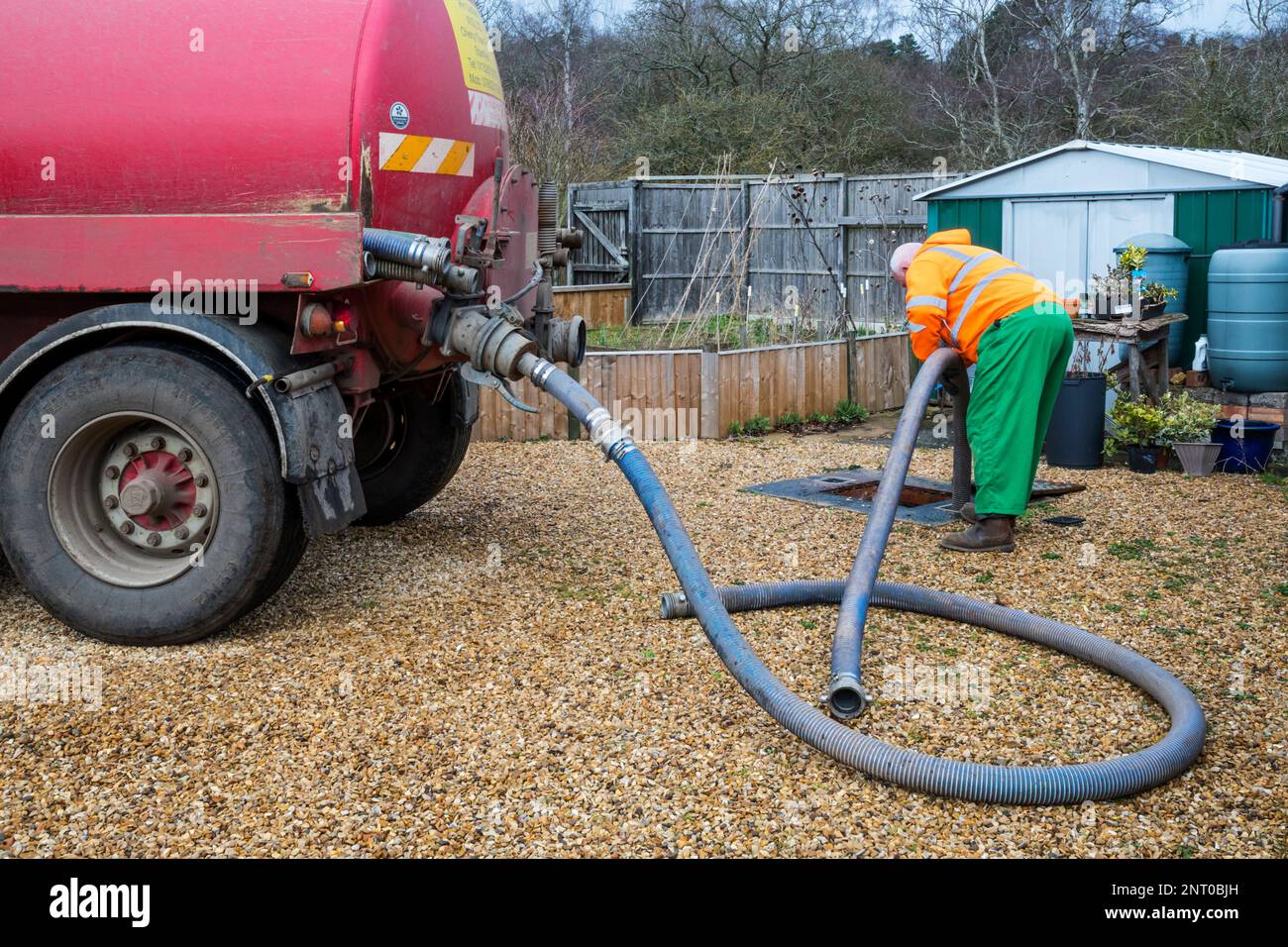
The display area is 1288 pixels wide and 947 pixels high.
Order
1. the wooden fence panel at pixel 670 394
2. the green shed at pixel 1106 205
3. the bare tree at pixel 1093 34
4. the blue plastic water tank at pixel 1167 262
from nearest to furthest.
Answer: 1. the wooden fence panel at pixel 670 394
2. the blue plastic water tank at pixel 1167 262
3. the green shed at pixel 1106 205
4. the bare tree at pixel 1093 34

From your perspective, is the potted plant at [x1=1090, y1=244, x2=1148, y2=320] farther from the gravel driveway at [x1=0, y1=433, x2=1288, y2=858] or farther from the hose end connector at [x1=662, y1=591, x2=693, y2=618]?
the hose end connector at [x1=662, y1=591, x2=693, y2=618]

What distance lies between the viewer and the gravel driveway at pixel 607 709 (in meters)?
3.13

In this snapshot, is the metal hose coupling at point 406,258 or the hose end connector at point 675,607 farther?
the hose end connector at point 675,607

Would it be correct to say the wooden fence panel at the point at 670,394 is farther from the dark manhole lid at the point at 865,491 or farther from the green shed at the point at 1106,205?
the green shed at the point at 1106,205

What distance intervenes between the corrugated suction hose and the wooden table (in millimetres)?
3426

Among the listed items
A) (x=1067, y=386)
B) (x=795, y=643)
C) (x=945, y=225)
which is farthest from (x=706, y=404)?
(x=795, y=643)

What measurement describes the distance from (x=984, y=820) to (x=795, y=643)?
1.46 m

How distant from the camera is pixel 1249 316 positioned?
29.0ft

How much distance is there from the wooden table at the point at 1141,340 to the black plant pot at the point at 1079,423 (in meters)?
0.47

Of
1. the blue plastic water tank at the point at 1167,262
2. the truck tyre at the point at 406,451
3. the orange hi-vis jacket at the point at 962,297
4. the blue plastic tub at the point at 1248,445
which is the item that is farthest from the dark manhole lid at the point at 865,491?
the blue plastic water tank at the point at 1167,262

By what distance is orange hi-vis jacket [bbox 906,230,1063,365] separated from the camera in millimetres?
5907
